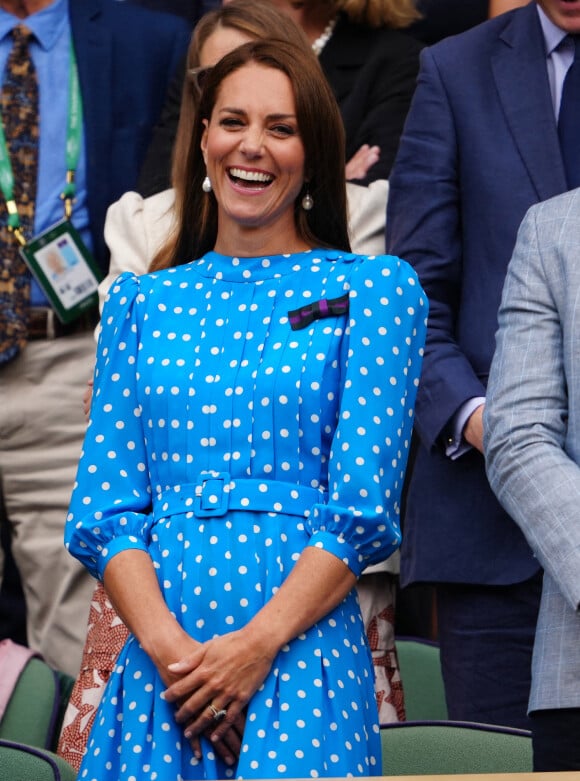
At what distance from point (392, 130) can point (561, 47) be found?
72 centimetres

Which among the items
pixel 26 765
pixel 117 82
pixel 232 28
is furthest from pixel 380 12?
pixel 26 765

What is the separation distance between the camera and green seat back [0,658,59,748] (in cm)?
388

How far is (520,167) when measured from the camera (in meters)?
3.69

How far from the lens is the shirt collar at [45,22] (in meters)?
4.75

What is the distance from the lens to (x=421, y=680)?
420 centimetres

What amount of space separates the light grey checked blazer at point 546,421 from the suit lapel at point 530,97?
64cm

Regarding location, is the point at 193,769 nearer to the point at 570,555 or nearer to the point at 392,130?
the point at 570,555

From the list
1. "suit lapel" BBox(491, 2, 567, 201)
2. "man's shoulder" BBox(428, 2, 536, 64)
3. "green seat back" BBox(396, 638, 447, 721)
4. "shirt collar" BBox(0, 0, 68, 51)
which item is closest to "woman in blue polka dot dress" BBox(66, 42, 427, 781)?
"suit lapel" BBox(491, 2, 567, 201)

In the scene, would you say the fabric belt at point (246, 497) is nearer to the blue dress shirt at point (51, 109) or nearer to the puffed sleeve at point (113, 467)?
the puffed sleeve at point (113, 467)

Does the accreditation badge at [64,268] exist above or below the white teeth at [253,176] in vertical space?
below

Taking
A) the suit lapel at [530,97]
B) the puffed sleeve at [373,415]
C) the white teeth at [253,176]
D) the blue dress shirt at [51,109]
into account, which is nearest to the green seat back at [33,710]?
the blue dress shirt at [51,109]

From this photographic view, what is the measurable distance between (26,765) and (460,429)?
3.67 feet

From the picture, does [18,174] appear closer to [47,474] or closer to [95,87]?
[95,87]

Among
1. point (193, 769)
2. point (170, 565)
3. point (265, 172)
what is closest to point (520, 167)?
point (265, 172)
